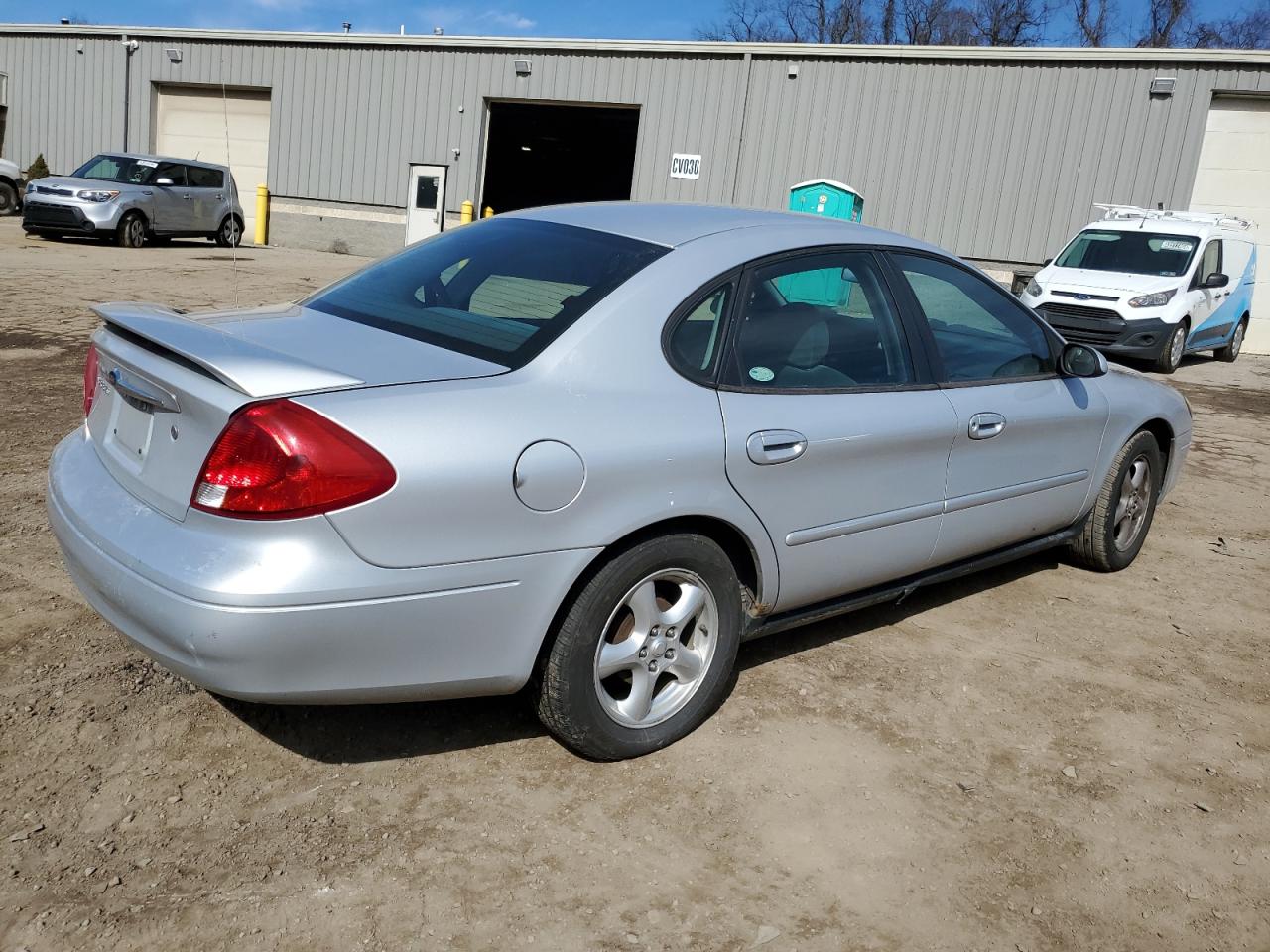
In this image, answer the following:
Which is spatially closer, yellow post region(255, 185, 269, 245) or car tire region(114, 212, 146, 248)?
car tire region(114, 212, 146, 248)

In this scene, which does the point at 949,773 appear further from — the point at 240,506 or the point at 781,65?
the point at 781,65

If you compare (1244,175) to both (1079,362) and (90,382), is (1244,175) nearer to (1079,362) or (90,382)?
(1079,362)

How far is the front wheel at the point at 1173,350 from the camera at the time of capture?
13238mm

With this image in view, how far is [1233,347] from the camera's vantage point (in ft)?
52.0

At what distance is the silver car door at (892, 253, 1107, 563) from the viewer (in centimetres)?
401

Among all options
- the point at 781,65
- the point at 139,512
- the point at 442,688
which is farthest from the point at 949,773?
the point at 781,65

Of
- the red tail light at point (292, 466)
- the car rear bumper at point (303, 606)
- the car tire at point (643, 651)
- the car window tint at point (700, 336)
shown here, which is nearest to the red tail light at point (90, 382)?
the car rear bumper at point (303, 606)

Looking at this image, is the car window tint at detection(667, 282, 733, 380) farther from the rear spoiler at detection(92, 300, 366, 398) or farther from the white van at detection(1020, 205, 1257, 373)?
the white van at detection(1020, 205, 1257, 373)

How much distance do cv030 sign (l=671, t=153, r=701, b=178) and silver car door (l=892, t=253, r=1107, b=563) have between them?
1760 centimetres

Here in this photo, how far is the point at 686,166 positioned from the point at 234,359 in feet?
64.7

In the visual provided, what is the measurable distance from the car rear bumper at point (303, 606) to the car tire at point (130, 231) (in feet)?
60.6

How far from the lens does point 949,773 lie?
10.8ft

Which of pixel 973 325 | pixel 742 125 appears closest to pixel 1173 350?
pixel 742 125

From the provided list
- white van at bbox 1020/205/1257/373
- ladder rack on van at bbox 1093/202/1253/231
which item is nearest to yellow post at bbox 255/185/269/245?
white van at bbox 1020/205/1257/373
